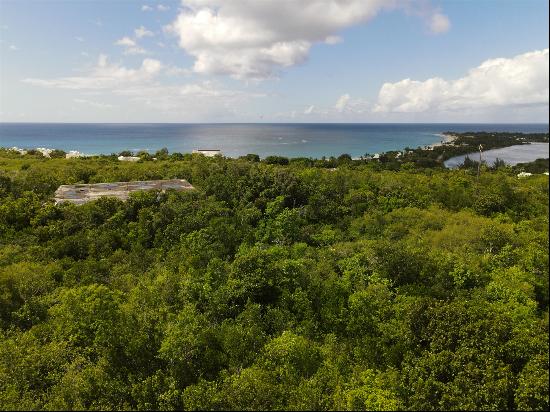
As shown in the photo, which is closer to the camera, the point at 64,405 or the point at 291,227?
the point at 64,405

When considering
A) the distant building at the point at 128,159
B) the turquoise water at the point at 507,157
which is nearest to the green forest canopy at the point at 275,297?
the distant building at the point at 128,159

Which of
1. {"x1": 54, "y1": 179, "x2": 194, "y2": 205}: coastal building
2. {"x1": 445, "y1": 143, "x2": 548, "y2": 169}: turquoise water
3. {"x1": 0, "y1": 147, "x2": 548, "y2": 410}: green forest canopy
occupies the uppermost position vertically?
{"x1": 445, "y1": 143, "x2": 548, "y2": 169}: turquoise water

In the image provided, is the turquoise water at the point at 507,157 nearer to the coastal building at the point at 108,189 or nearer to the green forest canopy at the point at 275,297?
the green forest canopy at the point at 275,297

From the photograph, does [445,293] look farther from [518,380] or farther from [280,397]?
[280,397]

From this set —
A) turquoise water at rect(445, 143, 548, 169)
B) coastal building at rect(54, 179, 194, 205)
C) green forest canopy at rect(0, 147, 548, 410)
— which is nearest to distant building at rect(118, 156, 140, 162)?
coastal building at rect(54, 179, 194, 205)

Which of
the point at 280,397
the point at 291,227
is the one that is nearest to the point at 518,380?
the point at 280,397

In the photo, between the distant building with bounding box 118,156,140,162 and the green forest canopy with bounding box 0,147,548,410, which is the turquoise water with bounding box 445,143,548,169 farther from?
the distant building with bounding box 118,156,140,162

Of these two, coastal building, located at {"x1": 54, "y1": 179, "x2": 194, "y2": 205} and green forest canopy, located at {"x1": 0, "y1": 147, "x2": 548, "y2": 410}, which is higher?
coastal building, located at {"x1": 54, "y1": 179, "x2": 194, "y2": 205}
